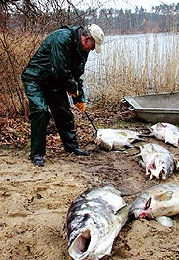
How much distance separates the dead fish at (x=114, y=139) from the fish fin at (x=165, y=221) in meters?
2.28

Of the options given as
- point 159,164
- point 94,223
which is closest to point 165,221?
point 94,223

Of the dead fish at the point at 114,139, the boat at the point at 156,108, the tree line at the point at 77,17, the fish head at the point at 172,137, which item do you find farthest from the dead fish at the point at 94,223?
the tree line at the point at 77,17

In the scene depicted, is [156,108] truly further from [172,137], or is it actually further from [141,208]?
[141,208]

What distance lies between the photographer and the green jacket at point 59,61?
4.24 m

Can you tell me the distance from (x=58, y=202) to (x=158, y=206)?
3.73 ft

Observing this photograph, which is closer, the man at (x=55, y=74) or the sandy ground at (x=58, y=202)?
the sandy ground at (x=58, y=202)

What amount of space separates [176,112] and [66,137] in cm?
259

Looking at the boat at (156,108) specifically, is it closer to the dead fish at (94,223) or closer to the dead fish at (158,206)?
the dead fish at (158,206)

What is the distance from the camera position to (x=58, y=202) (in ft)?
11.6

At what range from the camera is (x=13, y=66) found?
631 centimetres

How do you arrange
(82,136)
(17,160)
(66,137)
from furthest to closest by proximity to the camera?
(82,136) → (66,137) → (17,160)

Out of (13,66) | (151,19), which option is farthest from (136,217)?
(151,19)

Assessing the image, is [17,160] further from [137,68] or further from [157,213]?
[137,68]

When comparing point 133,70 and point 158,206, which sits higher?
point 133,70
